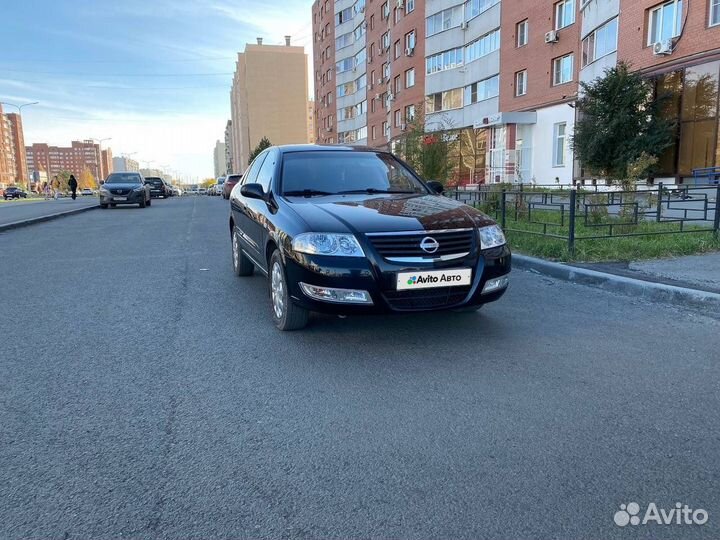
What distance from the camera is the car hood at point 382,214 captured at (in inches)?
163

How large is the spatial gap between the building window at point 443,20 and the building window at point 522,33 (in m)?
7.13

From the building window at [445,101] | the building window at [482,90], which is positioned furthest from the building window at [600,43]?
the building window at [445,101]

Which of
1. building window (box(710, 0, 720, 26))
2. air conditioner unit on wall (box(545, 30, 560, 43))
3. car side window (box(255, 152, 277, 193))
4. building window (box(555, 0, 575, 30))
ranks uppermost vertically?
building window (box(555, 0, 575, 30))

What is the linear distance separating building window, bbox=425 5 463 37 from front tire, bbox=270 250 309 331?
126ft

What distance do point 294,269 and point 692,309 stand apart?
4.00 meters

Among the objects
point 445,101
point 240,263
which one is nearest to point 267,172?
point 240,263

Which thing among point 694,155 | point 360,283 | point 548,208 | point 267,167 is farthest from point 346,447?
point 694,155

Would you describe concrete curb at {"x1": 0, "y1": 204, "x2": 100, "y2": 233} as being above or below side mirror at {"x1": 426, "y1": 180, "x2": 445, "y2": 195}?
below

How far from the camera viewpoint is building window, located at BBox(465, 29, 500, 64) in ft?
113

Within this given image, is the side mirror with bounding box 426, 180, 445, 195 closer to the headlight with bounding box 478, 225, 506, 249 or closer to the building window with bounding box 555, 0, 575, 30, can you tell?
the headlight with bounding box 478, 225, 506, 249

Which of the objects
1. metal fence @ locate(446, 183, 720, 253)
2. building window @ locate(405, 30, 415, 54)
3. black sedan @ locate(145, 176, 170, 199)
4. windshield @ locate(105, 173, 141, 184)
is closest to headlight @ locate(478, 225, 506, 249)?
metal fence @ locate(446, 183, 720, 253)

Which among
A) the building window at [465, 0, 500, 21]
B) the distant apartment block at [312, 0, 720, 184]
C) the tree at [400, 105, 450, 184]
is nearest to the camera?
the tree at [400, 105, 450, 184]

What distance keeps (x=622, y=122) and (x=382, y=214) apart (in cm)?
1771

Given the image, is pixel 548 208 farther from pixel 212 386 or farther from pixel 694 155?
pixel 694 155
